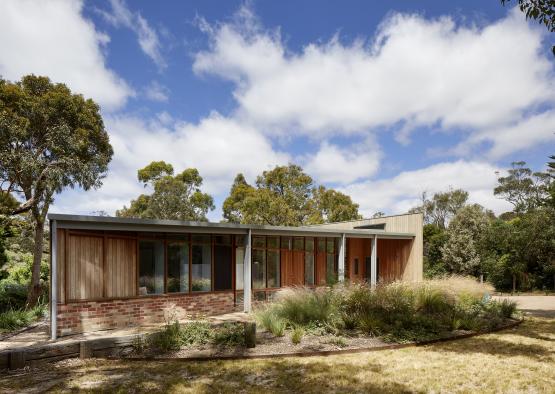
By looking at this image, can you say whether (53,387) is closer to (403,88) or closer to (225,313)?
(225,313)

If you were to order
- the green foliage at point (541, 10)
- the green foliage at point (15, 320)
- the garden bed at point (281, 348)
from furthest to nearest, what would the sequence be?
the green foliage at point (15, 320)
the garden bed at point (281, 348)
the green foliage at point (541, 10)

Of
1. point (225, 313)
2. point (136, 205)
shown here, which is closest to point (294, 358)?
point (225, 313)

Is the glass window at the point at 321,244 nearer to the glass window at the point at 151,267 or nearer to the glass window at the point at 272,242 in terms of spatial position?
the glass window at the point at 272,242

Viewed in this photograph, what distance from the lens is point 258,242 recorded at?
14.5 m

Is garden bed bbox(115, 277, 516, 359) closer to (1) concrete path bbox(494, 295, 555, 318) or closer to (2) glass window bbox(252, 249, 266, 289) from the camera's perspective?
(1) concrete path bbox(494, 295, 555, 318)

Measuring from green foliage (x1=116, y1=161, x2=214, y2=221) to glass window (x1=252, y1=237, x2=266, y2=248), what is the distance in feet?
70.2

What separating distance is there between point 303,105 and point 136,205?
24525 mm

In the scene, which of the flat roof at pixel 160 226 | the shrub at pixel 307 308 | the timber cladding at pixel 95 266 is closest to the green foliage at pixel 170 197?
the flat roof at pixel 160 226

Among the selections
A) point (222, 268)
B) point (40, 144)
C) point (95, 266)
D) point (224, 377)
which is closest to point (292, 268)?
point (222, 268)

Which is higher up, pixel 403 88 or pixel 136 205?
pixel 403 88

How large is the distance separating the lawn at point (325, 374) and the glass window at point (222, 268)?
5906 millimetres

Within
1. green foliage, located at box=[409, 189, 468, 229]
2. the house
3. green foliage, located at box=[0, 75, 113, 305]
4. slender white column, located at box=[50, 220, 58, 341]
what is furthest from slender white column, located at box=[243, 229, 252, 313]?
green foliage, located at box=[409, 189, 468, 229]

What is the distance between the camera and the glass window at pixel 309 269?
53.6 ft

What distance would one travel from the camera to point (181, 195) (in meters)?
35.8
